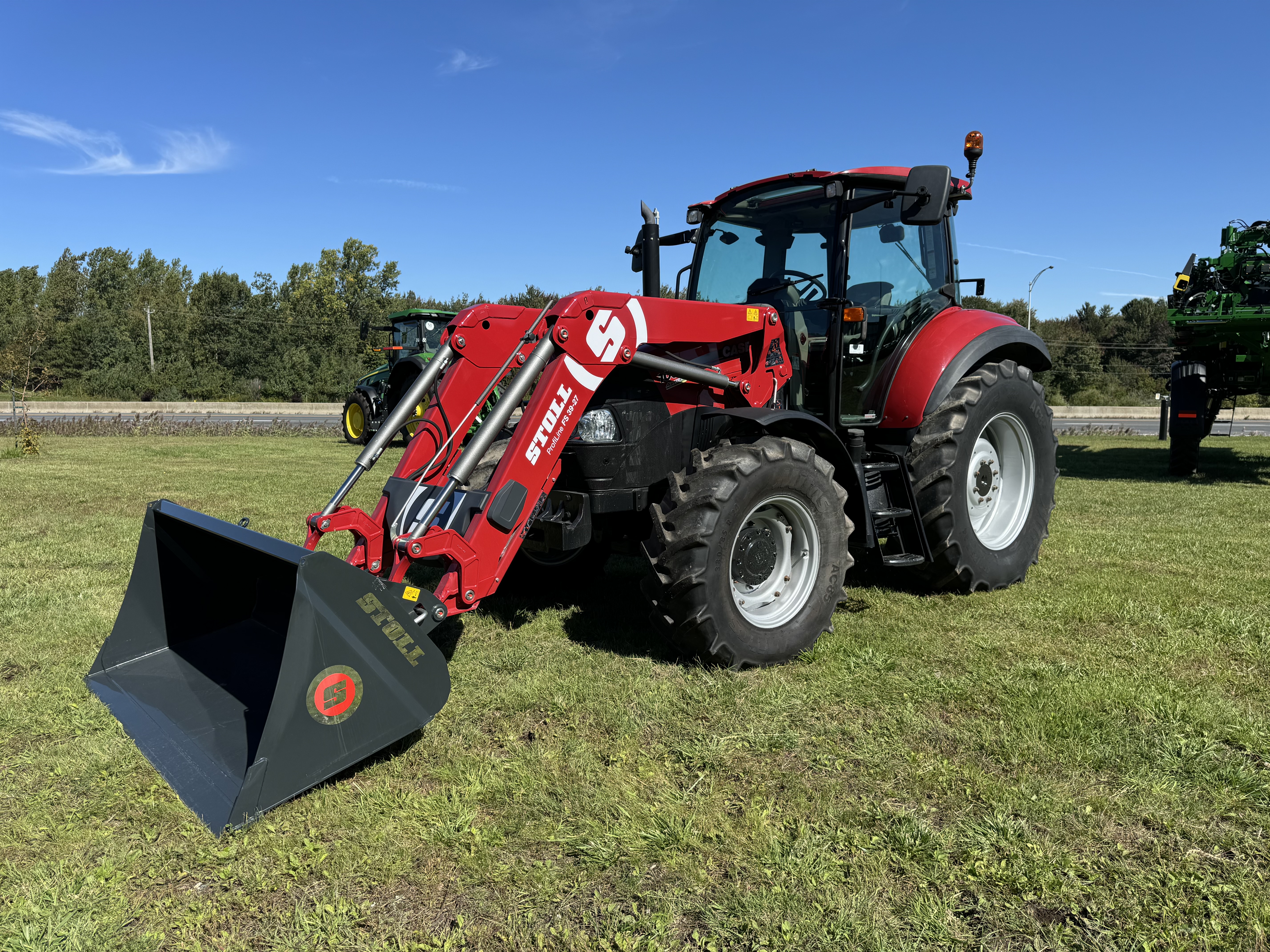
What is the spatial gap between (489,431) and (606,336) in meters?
0.76

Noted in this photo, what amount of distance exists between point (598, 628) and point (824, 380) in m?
1.99

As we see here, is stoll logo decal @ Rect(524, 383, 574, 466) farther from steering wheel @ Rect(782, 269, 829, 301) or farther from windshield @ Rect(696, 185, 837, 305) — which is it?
steering wheel @ Rect(782, 269, 829, 301)

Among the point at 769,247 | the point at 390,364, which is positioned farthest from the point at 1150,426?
the point at 769,247

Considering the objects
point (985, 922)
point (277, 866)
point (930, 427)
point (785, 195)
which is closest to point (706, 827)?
point (985, 922)

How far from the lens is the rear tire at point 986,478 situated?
5.09 metres

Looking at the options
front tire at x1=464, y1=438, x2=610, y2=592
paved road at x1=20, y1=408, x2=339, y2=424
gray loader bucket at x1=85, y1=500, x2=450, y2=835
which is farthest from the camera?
paved road at x1=20, y1=408, x2=339, y2=424

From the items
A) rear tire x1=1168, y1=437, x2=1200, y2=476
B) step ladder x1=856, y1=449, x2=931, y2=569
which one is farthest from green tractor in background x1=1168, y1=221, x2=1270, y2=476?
step ladder x1=856, y1=449, x2=931, y2=569

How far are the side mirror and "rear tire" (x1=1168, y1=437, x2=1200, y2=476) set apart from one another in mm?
8901

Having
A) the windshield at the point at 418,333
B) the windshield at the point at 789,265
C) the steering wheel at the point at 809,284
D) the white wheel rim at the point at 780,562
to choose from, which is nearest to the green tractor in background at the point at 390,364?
the windshield at the point at 418,333

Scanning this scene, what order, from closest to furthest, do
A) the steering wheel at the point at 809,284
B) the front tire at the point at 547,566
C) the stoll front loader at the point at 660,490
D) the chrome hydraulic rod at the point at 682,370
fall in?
the stoll front loader at the point at 660,490 < the chrome hydraulic rod at the point at 682,370 < the front tire at the point at 547,566 < the steering wheel at the point at 809,284

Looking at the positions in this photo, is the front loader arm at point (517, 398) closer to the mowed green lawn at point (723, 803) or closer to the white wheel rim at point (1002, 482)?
the mowed green lawn at point (723, 803)

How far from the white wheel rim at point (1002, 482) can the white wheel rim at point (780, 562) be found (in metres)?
1.80

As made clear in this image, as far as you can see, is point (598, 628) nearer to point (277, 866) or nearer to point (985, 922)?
point (277, 866)

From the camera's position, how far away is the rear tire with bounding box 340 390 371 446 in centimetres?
1808
